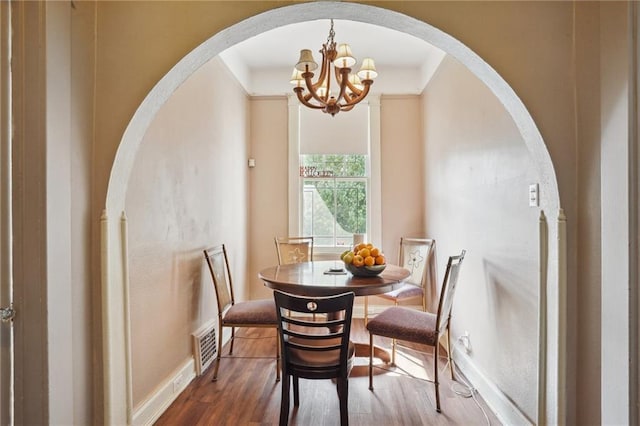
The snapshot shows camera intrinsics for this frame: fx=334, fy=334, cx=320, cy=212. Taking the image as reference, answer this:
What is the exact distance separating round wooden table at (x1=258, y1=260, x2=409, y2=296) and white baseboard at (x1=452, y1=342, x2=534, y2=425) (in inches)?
32.9

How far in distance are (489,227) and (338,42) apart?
7.85 feet

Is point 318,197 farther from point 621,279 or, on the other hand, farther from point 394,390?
point 621,279

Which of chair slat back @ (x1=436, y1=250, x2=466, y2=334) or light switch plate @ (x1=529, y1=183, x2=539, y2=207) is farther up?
light switch plate @ (x1=529, y1=183, x2=539, y2=207)

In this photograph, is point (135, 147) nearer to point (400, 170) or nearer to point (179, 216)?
point (179, 216)

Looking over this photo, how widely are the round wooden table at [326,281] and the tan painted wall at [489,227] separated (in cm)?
60

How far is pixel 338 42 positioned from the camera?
136 inches

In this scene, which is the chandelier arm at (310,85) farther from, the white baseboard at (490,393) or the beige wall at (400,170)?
the white baseboard at (490,393)

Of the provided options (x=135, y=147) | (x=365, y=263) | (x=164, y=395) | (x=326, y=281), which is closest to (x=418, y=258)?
(x=365, y=263)

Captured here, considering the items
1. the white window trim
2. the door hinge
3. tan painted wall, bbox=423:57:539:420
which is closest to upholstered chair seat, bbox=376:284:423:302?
tan painted wall, bbox=423:57:539:420

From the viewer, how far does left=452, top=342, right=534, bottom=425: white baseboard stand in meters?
1.90

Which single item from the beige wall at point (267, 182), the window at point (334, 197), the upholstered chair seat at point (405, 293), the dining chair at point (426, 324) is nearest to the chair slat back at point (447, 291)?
the dining chair at point (426, 324)

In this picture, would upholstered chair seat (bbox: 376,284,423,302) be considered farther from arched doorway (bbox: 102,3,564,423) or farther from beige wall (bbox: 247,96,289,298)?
arched doorway (bbox: 102,3,564,423)

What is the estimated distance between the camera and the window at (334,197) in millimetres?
4109

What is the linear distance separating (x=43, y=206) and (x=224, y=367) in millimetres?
2034
